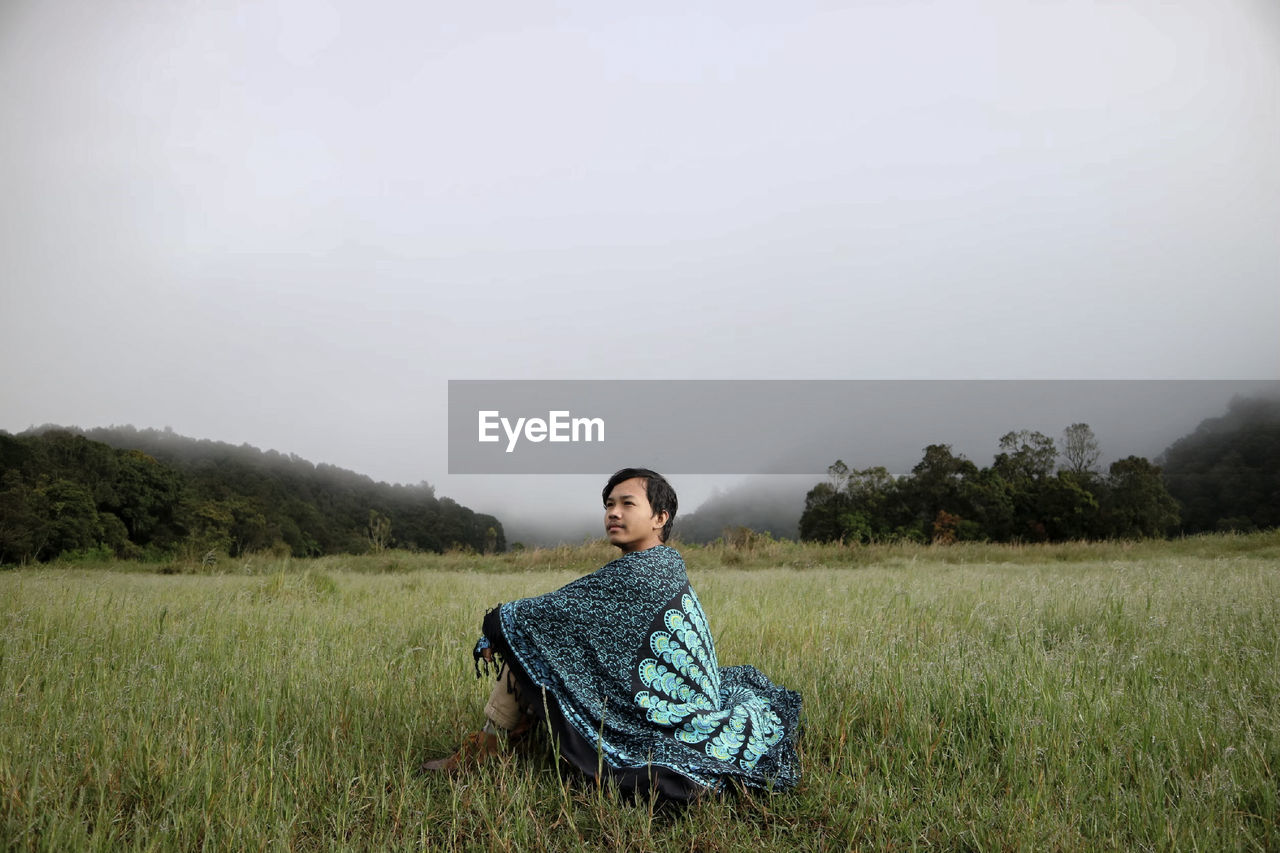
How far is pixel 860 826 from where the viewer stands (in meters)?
2.87

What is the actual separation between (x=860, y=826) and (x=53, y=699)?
4.52 m

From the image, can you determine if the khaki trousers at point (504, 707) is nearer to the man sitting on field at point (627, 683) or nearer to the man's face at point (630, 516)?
the man sitting on field at point (627, 683)

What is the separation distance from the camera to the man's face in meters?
3.44

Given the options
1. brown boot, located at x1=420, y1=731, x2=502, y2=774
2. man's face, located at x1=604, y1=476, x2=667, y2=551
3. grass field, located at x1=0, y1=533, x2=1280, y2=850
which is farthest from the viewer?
man's face, located at x1=604, y1=476, x2=667, y2=551

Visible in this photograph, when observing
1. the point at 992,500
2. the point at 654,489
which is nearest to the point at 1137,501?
the point at 992,500

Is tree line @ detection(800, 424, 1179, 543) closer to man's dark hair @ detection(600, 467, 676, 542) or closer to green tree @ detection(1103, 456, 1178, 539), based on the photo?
green tree @ detection(1103, 456, 1178, 539)

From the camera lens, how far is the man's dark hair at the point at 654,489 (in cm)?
351

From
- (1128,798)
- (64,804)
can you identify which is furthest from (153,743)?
(1128,798)

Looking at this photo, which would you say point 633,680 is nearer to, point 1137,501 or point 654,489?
point 654,489

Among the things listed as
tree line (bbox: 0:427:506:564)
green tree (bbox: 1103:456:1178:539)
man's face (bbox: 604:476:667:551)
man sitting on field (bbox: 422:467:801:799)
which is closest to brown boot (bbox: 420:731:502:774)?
man sitting on field (bbox: 422:467:801:799)

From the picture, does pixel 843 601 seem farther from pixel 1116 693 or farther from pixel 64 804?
pixel 64 804

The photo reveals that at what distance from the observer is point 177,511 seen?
77.3 feet

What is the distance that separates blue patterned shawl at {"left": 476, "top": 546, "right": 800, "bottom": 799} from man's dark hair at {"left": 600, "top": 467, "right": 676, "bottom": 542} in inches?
9.9

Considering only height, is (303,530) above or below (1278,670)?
below
